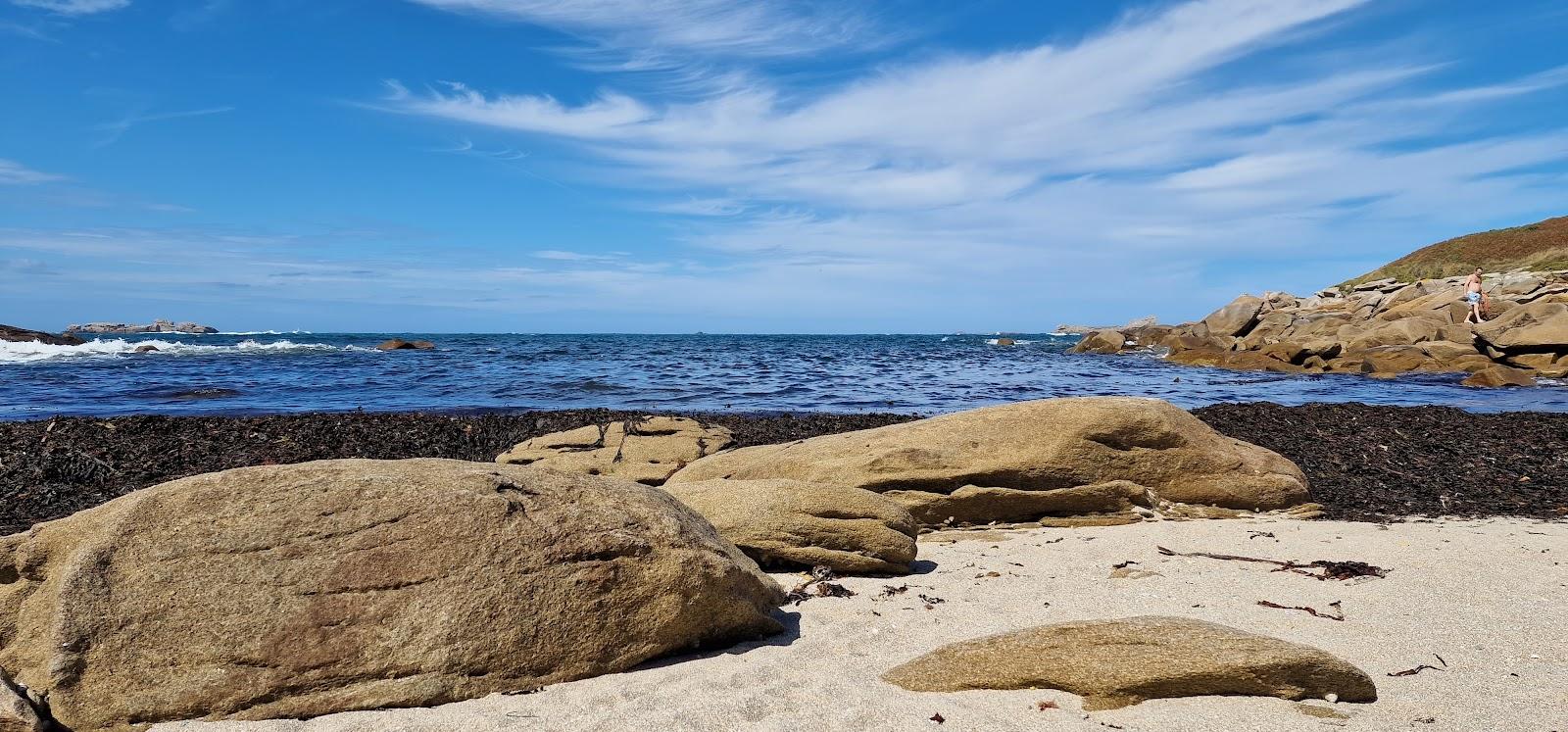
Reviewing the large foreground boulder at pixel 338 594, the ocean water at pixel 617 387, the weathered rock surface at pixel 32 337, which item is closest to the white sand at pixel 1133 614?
the large foreground boulder at pixel 338 594

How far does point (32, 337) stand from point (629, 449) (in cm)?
4346

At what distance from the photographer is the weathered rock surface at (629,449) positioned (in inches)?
371

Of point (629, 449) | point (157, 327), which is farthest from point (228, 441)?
point (157, 327)

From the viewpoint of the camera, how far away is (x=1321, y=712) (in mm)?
3514

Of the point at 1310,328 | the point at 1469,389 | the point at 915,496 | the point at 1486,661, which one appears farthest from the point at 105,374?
the point at 1310,328

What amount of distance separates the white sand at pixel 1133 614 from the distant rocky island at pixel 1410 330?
19635 mm

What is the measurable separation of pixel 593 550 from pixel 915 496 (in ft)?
13.3

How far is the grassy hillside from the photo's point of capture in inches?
2114

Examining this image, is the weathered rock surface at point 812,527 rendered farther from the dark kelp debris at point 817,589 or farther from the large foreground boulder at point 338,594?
the large foreground boulder at point 338,594

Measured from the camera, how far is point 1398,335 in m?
28.4

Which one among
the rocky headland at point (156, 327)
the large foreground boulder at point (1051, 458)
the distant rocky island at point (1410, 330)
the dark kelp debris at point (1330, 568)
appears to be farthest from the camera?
the rocky headland at point (156, 327)

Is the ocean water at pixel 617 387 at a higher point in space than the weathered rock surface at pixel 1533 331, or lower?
lower

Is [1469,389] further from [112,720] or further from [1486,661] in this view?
[112,720]

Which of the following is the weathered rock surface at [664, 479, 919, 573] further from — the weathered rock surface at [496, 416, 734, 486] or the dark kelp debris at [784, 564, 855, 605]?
the weathered rock surface at [496, 416, 734, 486]
